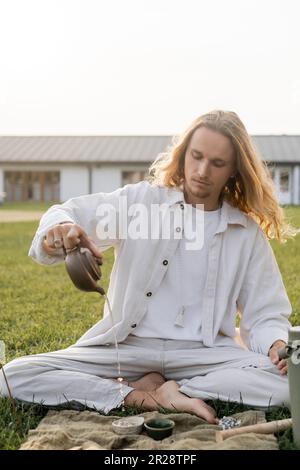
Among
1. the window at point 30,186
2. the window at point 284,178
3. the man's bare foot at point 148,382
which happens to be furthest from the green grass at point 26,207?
the man's bare foot at point 148,382

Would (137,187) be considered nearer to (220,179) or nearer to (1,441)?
(220,179)

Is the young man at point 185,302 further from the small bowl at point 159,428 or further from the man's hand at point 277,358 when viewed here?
the small bowl at point 159,428

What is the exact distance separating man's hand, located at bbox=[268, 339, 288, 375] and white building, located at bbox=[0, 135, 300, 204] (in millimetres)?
30765

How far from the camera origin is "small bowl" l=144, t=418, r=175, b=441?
2775mm

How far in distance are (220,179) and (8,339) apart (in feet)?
7.44

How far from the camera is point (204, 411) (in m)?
3.10

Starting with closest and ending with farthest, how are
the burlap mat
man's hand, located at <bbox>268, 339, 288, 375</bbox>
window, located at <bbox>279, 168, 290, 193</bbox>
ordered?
the burlap mat → man's hand, located at <bbox>268, 339, 288, 375</bbox> → window, located at <bbox>279, 168, 290, 193</bbox>

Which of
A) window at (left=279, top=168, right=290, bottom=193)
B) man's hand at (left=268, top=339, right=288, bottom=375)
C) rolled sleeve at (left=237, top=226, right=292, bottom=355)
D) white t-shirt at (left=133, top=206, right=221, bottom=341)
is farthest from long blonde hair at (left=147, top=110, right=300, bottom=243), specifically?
window at (left=279, top=168, right=290, bottom=193)

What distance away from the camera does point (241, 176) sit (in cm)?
376

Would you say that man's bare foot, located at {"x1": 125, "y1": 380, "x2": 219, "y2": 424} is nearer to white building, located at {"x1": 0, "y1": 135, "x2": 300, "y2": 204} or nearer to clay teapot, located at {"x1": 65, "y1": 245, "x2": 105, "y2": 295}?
clay teapot, located at {"x1": 65, "y1": 245, "x2": 105, "y2": 295}

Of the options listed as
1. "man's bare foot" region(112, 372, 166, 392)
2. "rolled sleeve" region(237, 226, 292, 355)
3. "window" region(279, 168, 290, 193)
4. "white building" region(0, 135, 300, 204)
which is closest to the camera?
"man's bare foot" region(112, 372, 166, 392)

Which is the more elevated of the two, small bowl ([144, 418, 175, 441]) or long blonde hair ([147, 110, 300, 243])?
long blonde hair ([147, 110, 300, 243])

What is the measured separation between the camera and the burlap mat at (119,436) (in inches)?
103

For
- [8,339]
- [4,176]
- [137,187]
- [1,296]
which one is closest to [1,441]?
[137,187]
